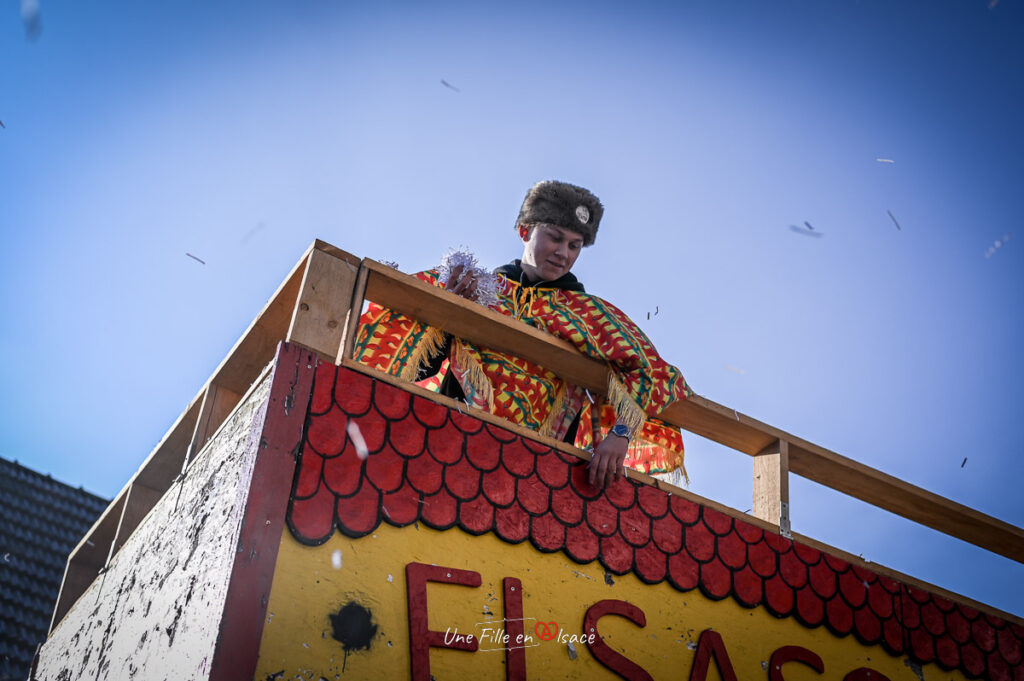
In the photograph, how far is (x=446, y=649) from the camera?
2.49 meters

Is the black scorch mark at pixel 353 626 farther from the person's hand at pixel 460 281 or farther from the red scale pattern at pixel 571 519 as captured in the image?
the person's hand at pixel 460 281

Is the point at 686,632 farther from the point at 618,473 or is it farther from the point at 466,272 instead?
the point at 466,272

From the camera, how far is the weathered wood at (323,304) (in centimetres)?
266

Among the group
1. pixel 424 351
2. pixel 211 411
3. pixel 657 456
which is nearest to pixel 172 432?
pixel 211 411

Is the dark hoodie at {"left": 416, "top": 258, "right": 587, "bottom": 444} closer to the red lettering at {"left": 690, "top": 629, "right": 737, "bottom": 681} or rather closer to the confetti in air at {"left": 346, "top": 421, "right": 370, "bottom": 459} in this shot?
the confetti in air at {"left": 346, "top": 421, "right": 370, "bottom": 459}

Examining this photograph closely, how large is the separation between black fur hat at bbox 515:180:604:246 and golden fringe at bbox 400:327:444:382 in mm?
891

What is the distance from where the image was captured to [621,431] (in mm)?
3154

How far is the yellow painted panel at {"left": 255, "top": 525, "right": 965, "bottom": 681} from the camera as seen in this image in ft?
7.57

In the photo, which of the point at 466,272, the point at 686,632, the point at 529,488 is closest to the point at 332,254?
the point at 466,272

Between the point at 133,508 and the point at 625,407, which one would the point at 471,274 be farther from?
the point at 133,508

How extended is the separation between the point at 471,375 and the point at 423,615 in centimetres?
100

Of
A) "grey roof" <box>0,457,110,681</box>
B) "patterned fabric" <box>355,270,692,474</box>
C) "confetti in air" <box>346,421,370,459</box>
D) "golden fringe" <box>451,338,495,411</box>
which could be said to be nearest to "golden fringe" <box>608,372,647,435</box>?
"patterned fabric" <box>355,270,692,474</box>

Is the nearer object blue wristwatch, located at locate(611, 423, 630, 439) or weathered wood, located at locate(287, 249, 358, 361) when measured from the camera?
weathered wood, located at locate(287, 249, 358, 361)

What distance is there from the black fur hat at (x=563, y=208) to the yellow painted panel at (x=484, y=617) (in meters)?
1.57
